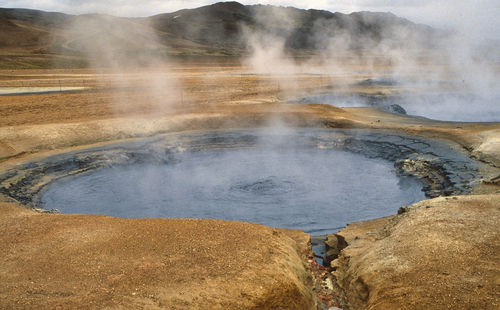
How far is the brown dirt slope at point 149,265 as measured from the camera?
15.1 feet

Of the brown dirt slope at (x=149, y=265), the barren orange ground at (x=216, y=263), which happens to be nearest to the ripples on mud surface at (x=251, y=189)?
the barren orange ground at (x=216, y=263)

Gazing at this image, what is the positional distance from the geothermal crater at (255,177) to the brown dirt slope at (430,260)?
6.95 ft

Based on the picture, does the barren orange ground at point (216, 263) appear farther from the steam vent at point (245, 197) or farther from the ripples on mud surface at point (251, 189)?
the ripples on mud surface at point (251, 189)

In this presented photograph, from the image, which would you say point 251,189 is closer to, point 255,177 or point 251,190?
point 251,190

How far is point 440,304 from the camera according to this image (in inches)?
175

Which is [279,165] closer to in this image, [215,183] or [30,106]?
[215,183]

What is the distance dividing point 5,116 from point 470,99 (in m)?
22.2

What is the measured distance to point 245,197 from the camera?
10.1 m

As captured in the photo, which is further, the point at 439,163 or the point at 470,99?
the point at 470,99

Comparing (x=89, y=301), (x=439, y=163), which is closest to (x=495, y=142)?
(x=439, y=163)

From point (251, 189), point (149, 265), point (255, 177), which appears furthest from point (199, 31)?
point (149, 265)

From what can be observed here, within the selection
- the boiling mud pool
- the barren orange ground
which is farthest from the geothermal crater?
the barren orange ground

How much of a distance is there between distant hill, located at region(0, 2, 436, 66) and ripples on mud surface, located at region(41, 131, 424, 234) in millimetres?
36314

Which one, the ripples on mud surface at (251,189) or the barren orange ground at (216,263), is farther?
the ripples on mud surface at (251,189)
